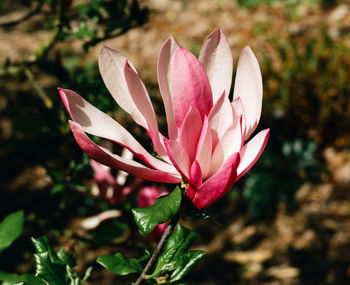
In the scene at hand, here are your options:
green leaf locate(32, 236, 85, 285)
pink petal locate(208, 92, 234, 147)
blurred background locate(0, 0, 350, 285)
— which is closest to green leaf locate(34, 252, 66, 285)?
green leaf locate(32, 236, 85, 285)

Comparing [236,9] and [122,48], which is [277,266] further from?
[236,9]

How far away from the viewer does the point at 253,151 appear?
554 millimetres

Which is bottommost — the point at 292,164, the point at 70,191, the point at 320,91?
the point at 292,164

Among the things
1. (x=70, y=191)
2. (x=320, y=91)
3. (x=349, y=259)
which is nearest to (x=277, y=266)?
(x=349, y=259)

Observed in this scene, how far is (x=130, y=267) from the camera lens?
665 mm

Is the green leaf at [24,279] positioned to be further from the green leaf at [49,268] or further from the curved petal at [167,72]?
the curved petal at [167,72]

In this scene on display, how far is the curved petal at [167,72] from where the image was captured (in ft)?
1.95

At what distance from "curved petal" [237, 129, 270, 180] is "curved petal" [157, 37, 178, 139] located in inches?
4.8

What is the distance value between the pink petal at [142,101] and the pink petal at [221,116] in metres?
0.08

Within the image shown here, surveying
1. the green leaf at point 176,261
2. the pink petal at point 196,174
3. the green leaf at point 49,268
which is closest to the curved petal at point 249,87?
the pink petal at point 196,174

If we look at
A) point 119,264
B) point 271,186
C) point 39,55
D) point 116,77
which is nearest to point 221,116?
point 116,77

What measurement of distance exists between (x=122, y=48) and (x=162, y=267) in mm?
2777

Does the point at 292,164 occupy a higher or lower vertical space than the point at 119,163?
lower

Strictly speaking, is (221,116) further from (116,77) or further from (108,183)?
(108,183)
